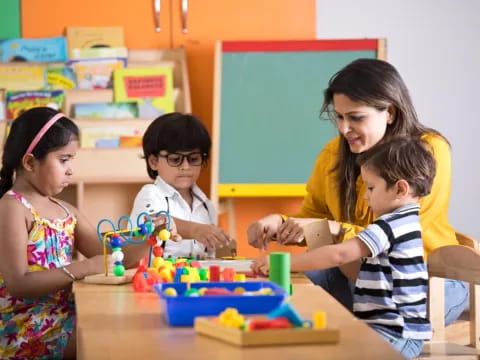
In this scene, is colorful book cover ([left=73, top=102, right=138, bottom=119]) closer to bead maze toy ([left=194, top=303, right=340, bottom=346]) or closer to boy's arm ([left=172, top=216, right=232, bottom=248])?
boy's arm ([left=172, top=216, right=232, bottom=248])

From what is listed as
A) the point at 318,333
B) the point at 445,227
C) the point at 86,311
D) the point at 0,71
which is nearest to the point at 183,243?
the point at 445,227

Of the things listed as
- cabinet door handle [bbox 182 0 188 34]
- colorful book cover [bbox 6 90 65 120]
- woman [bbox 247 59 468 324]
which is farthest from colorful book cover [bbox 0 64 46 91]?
woman [bbox 247 59 468 324]

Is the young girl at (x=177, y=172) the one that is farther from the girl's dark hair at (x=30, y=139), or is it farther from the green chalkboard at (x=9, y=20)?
the green chalkboard at (x=9, y=20)

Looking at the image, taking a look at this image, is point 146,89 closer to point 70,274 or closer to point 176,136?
point 176,136

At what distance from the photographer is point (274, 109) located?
4.30 metres

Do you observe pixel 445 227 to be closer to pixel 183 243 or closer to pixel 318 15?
pixel 183 243

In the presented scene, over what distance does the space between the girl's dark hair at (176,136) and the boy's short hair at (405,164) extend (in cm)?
76

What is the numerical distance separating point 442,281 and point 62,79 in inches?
98.9

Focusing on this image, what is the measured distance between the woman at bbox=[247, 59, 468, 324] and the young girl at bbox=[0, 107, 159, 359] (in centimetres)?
51

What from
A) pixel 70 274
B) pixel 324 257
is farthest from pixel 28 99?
pixel 324 257

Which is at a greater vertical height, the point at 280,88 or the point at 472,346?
the point at 280,88

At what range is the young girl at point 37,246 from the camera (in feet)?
6.98

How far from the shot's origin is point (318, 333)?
125 cm

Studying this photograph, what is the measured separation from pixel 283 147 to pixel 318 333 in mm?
3073
